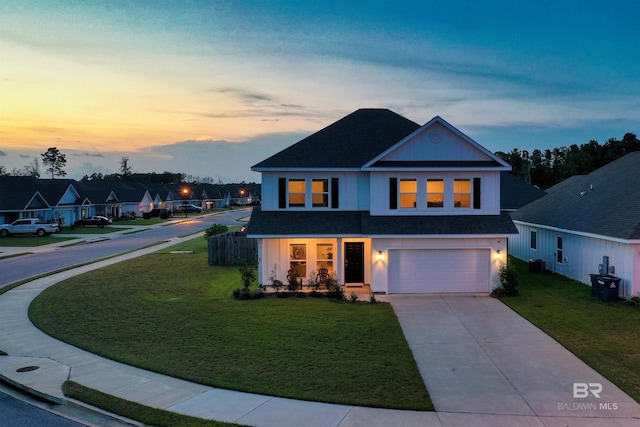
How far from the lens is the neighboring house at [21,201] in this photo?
155 feet

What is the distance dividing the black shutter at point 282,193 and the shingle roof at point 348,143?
831 millimetres

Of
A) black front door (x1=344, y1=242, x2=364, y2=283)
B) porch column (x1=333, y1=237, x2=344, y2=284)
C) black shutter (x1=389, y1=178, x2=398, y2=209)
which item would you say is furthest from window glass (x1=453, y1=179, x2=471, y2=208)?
porch column (x1=333, y1=237, x2=344, y2=284)

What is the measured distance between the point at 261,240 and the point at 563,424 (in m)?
13.9

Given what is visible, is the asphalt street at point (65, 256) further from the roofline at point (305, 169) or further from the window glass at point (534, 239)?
the window glass at point (534, 239)

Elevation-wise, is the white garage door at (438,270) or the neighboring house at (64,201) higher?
the neighboring house at (64,201)

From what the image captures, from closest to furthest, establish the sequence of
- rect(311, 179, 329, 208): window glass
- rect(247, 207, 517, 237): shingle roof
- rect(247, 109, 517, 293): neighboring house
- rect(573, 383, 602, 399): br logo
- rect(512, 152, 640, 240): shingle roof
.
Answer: rect(573, 383, 602, 399): br logo → rect(512, 152, 640, 240): shingle roof → rect(247, 207, 517, 237): shingle roof → rect(247, 109, 517, 293): neighboring house → rect(311, 179, 329, 208): window glass

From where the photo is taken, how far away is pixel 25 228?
149 feet

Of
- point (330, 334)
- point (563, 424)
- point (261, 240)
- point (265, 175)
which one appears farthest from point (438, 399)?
point (265, 175)

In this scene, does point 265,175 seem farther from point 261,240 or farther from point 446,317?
point 446,317

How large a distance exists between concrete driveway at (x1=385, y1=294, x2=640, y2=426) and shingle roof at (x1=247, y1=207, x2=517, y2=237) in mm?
4283

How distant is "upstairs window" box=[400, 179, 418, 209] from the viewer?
20000 millimetres

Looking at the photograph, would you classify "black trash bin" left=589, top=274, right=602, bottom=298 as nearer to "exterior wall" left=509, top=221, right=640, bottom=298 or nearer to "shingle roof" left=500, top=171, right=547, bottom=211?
"exterior wall" left=509, top=221, right=640, bottom=298

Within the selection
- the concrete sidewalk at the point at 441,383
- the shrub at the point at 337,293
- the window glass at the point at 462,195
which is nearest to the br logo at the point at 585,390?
the concrete sidewalk at the point at 441,383

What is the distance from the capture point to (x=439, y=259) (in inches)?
757
